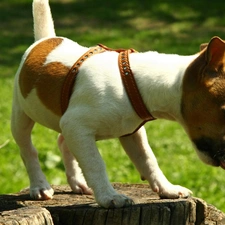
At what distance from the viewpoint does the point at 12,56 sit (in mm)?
15562

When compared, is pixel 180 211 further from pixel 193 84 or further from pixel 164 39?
pixel 164 39

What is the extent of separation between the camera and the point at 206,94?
4.41 metres

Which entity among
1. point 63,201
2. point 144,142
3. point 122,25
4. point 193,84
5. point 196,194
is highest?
point 193,84

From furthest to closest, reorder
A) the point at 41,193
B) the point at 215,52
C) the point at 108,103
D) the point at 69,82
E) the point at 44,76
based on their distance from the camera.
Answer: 1. the point at 41,193
2. the point at 44,76
3. the point at 69,82
4. the point at 108,103
5. the point at 215,52

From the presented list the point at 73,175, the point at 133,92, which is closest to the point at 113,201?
the point at 133,92

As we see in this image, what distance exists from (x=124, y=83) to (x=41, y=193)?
3.92ft

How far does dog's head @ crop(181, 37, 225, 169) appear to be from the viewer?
14.4ft

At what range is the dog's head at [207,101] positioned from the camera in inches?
173

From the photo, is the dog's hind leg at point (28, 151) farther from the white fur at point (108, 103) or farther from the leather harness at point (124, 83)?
the leather harness at point (124, 83)

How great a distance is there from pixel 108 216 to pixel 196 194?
319 cm

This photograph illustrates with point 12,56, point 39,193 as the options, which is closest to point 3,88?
point 12,56

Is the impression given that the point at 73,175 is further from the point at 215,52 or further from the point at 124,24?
the point at 124,24

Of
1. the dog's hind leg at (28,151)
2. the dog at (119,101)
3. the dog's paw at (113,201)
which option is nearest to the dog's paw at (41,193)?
the dog's hind leg at (28,151)

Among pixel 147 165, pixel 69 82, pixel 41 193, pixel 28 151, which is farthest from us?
pixel 28 151
